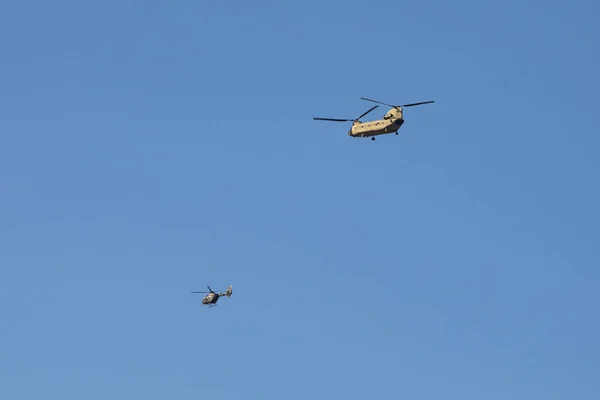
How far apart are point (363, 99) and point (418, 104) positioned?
30.9ft

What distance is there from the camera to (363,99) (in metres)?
200

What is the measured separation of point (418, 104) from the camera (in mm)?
198125
